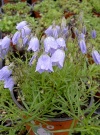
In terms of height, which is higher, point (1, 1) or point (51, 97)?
point (1, 1)

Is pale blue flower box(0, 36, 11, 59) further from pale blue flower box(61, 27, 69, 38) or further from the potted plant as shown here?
pale blue flower box(61, 27, 69, 38)

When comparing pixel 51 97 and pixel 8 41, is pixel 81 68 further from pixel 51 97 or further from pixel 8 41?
pixel 8 41

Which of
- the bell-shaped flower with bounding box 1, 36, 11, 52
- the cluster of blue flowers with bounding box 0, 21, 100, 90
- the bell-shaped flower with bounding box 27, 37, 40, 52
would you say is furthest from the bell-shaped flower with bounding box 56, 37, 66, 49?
the bell-shaped flower with bounding box 1, 36, 11, 52

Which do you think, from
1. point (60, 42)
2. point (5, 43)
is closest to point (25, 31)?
point (5, 43)

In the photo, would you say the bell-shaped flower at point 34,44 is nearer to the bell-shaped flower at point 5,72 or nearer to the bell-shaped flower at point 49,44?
the bell-shaped flower at point 49,44

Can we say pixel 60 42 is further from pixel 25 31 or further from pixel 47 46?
pixel 25 31

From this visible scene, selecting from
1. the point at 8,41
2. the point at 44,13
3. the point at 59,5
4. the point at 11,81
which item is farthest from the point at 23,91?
the point at 59,5

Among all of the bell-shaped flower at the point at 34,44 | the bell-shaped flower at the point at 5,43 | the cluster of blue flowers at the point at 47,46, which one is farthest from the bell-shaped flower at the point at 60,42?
the bell-shaped flower at the point at 5,43
